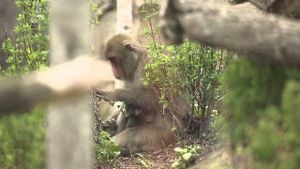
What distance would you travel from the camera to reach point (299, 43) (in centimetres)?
387

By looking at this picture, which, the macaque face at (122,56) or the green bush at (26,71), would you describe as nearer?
the green bush at (26,71)

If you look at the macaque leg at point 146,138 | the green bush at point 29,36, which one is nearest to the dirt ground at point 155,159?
the macaque leg at point 146,138

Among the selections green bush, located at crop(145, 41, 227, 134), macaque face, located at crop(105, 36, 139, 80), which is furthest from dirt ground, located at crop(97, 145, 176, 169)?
macaque face, located at crop(105, 36, 139, 80)

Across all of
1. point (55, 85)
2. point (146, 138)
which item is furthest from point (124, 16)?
point (55, 85)

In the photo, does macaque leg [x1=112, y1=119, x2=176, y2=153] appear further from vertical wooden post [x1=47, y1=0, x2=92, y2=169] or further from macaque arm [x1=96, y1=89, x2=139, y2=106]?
vertical wooden post [x1=47, y1=0, x2=92, y2=169]

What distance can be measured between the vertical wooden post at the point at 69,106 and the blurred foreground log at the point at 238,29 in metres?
1.48

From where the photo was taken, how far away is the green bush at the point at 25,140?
168 inches

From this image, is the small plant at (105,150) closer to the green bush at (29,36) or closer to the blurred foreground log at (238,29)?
the green bush at (29,36)

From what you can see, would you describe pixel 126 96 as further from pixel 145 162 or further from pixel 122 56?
pixel 145 162

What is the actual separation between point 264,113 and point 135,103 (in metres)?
7.10

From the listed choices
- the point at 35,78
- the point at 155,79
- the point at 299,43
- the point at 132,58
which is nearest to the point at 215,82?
the point at 155,79

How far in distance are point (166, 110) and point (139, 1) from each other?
4.98 m

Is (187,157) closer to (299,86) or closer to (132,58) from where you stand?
(132,58)

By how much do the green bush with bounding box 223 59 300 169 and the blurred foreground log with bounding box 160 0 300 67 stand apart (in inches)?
6.2
